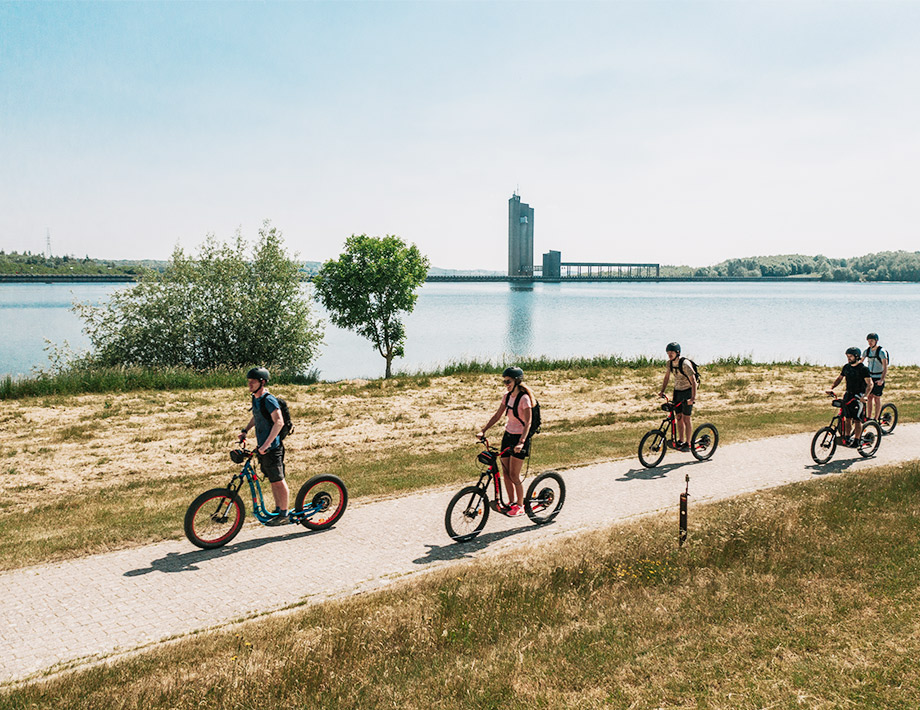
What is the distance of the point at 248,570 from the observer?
7.54 m

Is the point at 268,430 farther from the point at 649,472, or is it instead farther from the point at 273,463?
the point at 649,472

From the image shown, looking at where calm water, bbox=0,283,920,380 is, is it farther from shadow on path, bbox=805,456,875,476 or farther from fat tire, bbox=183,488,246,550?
fat tire, bbox=183,488,246,550

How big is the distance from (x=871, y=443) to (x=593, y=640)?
1070 centimetres

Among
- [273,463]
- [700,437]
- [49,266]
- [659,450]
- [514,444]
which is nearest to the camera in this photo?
[273,463]

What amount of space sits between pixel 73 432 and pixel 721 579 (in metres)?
15.5

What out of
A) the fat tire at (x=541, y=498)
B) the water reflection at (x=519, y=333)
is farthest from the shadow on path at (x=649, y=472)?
the water reflection at (x=519, y=333)

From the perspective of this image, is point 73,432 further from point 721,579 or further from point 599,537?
point 721,579

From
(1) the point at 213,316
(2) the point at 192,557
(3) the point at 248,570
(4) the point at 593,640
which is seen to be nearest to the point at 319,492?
(3) the point at 248,570

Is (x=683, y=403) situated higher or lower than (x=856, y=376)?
lower

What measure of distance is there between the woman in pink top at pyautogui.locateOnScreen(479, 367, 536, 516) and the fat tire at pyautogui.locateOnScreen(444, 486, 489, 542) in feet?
1.44

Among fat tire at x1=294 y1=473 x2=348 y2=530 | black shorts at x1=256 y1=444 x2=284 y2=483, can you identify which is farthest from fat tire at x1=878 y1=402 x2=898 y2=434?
black shorts at x1=256 y1=444 x2=284 y2=483

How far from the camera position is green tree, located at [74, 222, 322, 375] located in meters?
30.7

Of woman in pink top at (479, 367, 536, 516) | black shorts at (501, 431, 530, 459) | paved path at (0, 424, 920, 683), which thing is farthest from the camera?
black shorts at (501, 431, 530, 459)

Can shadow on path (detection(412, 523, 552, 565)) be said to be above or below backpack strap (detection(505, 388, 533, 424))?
below
